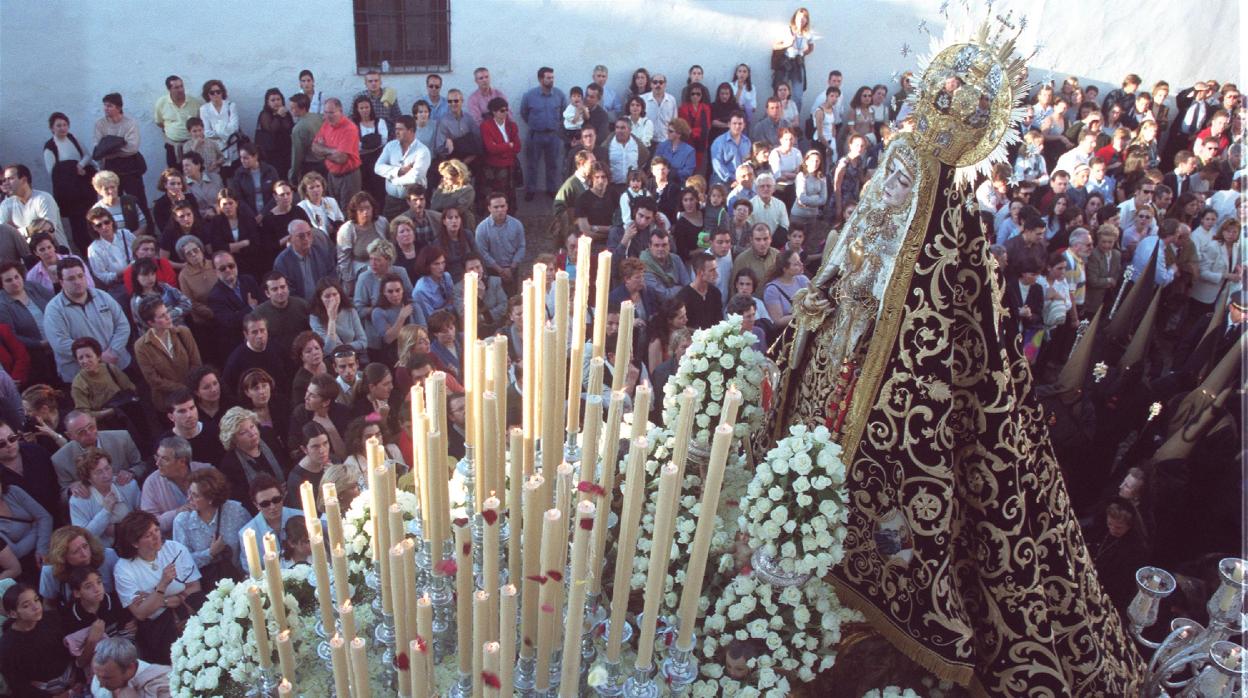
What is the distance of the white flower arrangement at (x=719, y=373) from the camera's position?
127 inches

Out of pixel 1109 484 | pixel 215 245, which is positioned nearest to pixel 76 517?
pixel 215 245

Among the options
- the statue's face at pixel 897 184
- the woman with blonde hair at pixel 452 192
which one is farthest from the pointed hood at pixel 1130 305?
the statue's face at pixel 897 184

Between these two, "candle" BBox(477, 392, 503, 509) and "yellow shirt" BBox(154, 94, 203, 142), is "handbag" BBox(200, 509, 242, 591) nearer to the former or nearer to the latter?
"candle" BBox(477, 392, 503, 509)

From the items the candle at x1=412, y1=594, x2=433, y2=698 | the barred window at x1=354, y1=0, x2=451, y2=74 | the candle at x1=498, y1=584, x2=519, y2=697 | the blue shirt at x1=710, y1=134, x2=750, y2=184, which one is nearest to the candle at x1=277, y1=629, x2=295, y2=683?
the candle at x1=412, y1=594, x2=433, y2=698

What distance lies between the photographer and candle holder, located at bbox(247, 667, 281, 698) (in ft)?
7.74

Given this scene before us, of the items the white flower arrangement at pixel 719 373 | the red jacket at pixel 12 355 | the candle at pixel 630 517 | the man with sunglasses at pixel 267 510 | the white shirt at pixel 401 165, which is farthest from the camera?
the white shirt at pixel 401 165

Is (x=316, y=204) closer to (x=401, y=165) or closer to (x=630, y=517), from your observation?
(x=401, y=165)

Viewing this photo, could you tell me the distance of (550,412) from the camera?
2328 millimetres

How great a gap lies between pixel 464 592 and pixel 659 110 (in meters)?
Result: 12.1

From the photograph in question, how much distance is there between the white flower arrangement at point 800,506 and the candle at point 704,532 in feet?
1.23

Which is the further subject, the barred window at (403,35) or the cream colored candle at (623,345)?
the barred window at (403,35)

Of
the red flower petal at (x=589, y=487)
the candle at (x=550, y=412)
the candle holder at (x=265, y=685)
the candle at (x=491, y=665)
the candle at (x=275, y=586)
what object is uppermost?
the candle at (x=550, y=412)

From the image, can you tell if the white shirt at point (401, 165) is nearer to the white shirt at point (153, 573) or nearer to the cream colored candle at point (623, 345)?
the white shirt at point (153, 573)

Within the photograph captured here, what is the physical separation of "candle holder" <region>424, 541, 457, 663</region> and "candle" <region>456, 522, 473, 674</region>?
321 mm
